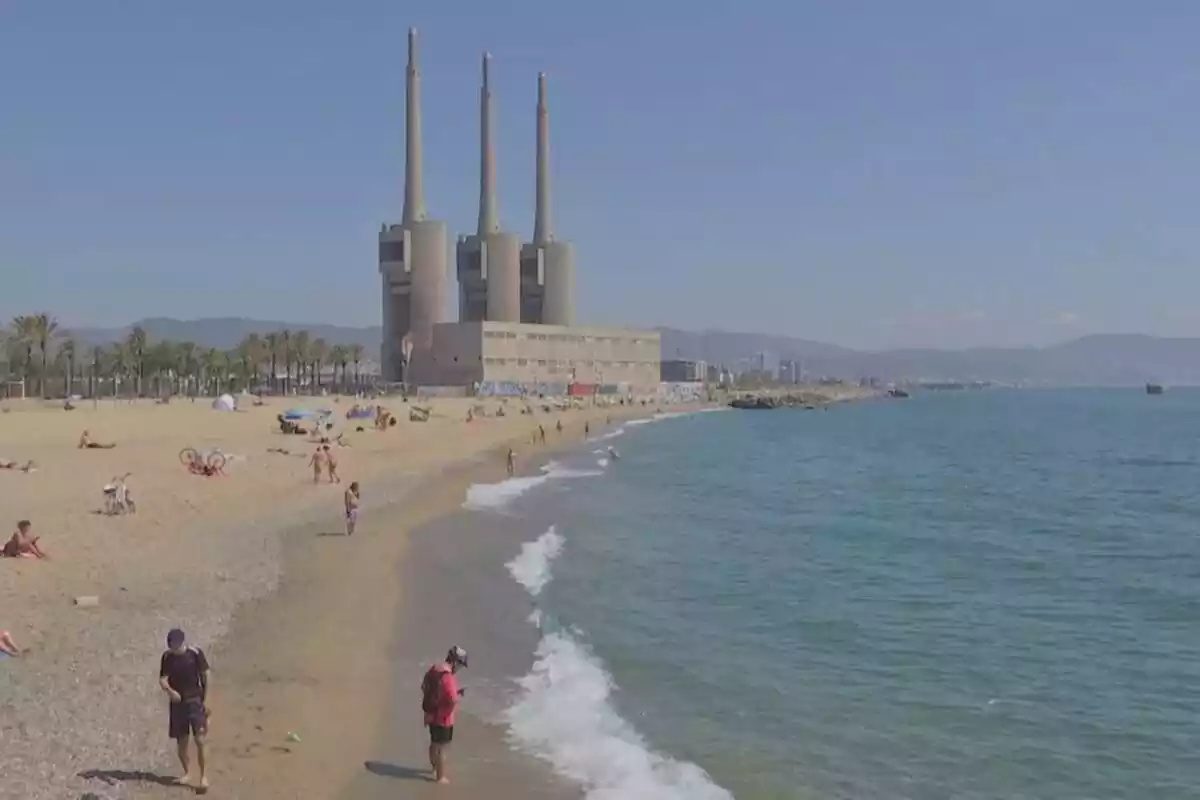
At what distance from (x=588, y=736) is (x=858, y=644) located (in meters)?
6.33

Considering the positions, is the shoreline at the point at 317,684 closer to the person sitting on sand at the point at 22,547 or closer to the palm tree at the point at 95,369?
the person sitting on sand at the point at 22,547

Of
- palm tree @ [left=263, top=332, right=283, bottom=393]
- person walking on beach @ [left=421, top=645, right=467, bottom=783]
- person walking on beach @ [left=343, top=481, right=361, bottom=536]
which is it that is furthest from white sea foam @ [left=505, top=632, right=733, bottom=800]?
palm tree @ [left=263, top=332, right=283, bottom=393]

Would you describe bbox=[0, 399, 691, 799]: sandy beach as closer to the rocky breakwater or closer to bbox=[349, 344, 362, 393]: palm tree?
bbox=[349, 344, 362, 393]: palm tree

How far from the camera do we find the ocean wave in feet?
34.4

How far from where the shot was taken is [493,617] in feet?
58.4

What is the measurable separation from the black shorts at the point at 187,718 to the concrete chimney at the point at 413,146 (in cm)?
13726

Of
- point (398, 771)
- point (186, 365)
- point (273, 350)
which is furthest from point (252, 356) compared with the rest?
point (398, 771)

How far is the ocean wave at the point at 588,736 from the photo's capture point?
10492 millimetres

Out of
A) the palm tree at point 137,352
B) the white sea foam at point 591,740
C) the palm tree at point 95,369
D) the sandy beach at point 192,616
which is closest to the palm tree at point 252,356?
the palm tree at point 137,352

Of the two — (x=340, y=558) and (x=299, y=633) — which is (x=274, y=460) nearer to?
(x=340, y=558)

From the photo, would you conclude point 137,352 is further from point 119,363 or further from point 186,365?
point 186,365

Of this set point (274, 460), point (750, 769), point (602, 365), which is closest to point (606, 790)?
point (750, 769)

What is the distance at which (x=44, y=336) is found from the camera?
88.9m

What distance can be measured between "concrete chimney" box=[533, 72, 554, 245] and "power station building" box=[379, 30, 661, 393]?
13 cm
